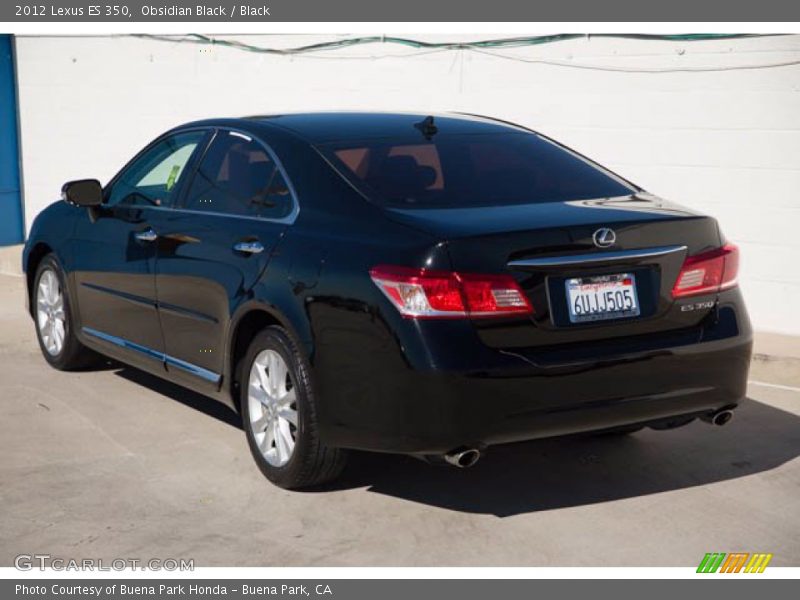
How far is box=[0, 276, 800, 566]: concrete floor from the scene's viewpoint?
505cm

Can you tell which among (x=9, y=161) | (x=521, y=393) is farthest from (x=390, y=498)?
(x=9, y=161)

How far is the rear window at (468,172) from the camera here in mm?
5660

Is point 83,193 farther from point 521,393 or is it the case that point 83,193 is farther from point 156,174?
point 521,393

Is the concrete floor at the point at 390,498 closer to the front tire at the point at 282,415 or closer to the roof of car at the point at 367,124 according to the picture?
the front tire at the point at 282,415

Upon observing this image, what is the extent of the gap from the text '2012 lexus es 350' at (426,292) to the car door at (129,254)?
0.08 meters

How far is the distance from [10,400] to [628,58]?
5.14 metres

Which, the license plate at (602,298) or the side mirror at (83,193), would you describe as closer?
the license plate at (602,298)

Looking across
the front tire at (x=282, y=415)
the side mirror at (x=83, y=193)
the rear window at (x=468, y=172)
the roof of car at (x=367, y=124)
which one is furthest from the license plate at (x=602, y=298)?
the side mirror at (x=83, y=193)

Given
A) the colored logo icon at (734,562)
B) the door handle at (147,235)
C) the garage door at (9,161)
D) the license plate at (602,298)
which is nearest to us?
the colored logo icon at (734,562)

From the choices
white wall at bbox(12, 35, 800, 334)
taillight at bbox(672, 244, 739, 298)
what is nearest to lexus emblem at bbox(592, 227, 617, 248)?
taillight at bbox(672, 244, 739, 298)

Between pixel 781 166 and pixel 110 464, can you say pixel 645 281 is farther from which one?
pixel 781 166

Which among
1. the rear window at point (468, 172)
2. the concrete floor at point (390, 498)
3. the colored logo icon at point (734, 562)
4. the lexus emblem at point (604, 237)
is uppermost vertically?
the rear window at point (468, 172)

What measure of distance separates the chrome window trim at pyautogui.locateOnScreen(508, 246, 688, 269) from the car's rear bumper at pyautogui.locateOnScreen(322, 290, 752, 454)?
324mm

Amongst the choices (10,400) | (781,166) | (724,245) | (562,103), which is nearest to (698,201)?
(781,166)
